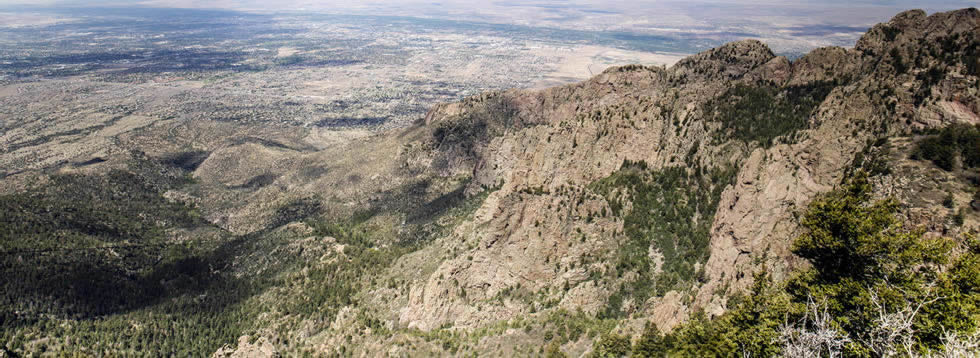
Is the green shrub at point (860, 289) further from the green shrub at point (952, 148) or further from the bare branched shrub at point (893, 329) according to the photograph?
the green shrub at point (952, 148)

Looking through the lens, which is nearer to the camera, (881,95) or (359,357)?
(881,95)

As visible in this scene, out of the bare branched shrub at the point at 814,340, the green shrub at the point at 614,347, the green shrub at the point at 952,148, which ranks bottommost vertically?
the green shrub at the point at 614,347

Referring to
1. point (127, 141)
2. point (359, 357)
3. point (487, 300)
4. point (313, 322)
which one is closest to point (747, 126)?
point (487, 300)

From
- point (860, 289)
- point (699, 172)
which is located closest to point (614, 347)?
point (860, 289)

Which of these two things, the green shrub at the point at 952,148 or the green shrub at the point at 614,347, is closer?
the green shrub at the point at 952,148

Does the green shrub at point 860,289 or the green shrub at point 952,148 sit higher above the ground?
the green shrub at point 952,148

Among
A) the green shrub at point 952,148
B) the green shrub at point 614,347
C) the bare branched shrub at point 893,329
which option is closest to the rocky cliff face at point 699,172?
the green shrub at point 952,148

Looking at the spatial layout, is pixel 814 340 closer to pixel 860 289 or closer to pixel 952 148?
pixel 860 289

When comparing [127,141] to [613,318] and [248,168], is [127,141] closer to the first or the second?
[248,168]

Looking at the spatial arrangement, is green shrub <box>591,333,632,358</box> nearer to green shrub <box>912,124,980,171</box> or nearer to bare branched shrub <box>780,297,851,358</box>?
bare branched shrub <box>780,297,851,358</box>
